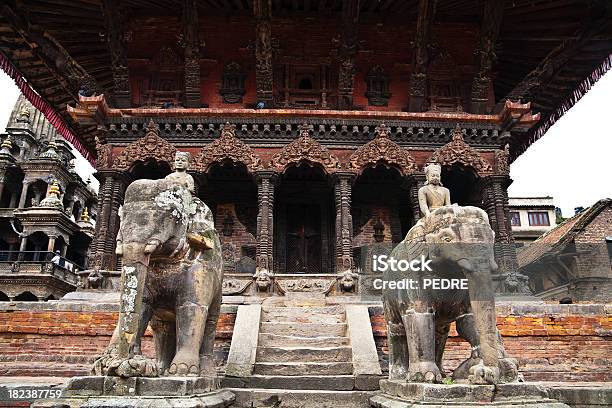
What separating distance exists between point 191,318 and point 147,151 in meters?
9.33

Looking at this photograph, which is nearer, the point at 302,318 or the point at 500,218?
the point at 302,318

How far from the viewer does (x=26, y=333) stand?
8.69 meters

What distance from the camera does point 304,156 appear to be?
13.3 metres

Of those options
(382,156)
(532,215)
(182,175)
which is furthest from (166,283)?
(532,215)

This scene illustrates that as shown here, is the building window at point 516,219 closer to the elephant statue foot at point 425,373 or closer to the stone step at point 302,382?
the stone step at point 302,382

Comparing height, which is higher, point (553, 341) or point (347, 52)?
point (347, 52)

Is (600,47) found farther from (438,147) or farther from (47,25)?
(47,25)

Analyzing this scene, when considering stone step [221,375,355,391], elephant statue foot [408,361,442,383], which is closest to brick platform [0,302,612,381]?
stone step [221,375,355,391]

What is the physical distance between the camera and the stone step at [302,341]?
759 cm

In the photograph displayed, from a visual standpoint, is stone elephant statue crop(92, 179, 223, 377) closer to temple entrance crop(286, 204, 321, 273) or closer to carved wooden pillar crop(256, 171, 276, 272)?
carved wooden pillar crop(256, 171, 276, 272)

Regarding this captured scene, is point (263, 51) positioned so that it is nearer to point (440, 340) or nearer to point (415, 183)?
point (415, 183)

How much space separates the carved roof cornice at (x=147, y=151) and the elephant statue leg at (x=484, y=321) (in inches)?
411


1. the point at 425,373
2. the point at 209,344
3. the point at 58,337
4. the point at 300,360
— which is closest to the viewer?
the point at 425,373

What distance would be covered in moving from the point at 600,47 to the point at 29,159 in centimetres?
3840
